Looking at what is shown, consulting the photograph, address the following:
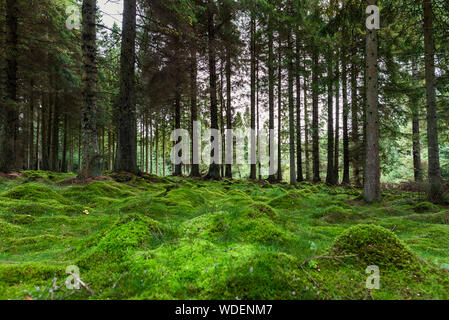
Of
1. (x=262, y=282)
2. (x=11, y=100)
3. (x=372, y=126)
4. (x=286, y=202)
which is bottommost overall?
(x=286, y=202)

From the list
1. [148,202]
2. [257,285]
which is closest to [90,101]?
[148,202]

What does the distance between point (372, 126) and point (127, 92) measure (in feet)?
34.0

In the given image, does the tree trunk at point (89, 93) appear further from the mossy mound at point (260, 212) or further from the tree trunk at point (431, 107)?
the tree trunk at point (431, 107)

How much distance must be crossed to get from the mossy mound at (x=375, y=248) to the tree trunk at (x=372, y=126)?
6.90 metres

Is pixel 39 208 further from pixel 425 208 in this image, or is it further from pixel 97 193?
pixel 425 208

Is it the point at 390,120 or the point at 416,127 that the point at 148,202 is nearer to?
the point at 390,120

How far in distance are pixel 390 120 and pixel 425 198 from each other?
865 cm

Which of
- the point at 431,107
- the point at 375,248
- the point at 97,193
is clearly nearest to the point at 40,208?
the point at 97,193

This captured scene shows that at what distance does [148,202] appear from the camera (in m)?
5.45

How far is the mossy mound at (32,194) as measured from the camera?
17.4 feet

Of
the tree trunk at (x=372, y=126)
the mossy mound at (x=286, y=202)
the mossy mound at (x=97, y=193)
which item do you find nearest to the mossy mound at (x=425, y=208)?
the tree trunk at (x=372, y=126)

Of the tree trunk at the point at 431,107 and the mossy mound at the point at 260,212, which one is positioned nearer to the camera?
the mossy mound at the point at 260,212

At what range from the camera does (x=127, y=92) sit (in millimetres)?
10102

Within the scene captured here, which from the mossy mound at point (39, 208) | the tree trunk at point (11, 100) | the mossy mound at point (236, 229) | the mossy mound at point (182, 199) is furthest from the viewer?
the tree trunk at point (11, 100)
